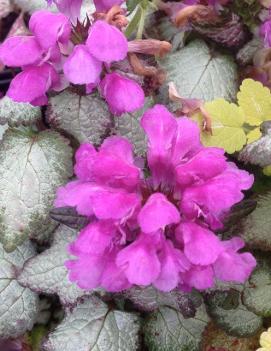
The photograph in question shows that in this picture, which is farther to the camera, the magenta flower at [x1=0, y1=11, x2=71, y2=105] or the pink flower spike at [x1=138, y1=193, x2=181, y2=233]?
the magenta flower at [x1=0, y1=11, x2=71, y2=105]

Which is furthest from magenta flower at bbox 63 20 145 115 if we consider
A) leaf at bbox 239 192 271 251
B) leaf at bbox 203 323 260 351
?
leaf at bbox 203 323 260 351

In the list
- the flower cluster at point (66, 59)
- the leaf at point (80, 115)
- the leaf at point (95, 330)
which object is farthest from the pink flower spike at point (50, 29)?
the leaf at point (95, 330)

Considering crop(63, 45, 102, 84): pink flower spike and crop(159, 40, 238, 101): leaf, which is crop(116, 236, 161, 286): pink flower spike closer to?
crop(63, 45, 102, 84): pink flower spike

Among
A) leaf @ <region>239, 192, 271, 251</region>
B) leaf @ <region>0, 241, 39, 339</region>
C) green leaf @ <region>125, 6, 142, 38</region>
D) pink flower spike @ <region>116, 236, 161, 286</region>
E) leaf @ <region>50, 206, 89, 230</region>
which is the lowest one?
leaf @ <region>0, 241, 39, 339</region>

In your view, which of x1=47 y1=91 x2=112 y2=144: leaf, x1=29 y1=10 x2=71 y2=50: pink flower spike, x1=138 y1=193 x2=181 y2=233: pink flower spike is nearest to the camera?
x1=138 y1=193 x2=181 y2=233: pink flower spike

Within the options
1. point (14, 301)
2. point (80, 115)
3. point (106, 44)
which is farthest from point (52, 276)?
point (106, 44)
